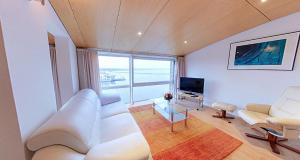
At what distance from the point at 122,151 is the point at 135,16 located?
1876mm

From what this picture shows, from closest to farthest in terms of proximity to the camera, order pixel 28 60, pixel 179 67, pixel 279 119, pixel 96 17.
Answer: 1. pixel 28 60
2. pixel 279 119
3. pixel 96 17
4. pixel 179 67

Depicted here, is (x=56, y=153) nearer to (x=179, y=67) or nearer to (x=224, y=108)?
(x=224, y=108)

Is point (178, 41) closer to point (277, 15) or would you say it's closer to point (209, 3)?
point (209, 3)

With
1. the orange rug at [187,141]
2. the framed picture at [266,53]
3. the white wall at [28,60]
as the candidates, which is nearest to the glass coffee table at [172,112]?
the orange rug at [187,141]

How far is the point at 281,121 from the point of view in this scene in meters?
1.55

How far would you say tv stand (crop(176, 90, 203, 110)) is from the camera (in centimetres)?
359

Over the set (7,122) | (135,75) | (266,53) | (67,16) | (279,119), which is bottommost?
(279,119)

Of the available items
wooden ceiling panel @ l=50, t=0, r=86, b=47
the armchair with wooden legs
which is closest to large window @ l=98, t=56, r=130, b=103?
wooden ceiling panel @ l=50, t=0, r=86, b=47

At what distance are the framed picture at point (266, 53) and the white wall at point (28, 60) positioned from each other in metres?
3.69

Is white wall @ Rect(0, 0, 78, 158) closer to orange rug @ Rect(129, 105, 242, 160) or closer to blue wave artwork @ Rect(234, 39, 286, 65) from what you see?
orange rug @ Rect(129, 105, 242, 160)

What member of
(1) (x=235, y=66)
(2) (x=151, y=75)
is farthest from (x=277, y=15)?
(2) (x=151, y=75)

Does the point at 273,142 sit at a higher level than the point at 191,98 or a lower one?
lower

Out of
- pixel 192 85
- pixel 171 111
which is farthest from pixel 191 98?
pixel 171 111

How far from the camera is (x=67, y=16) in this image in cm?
167
